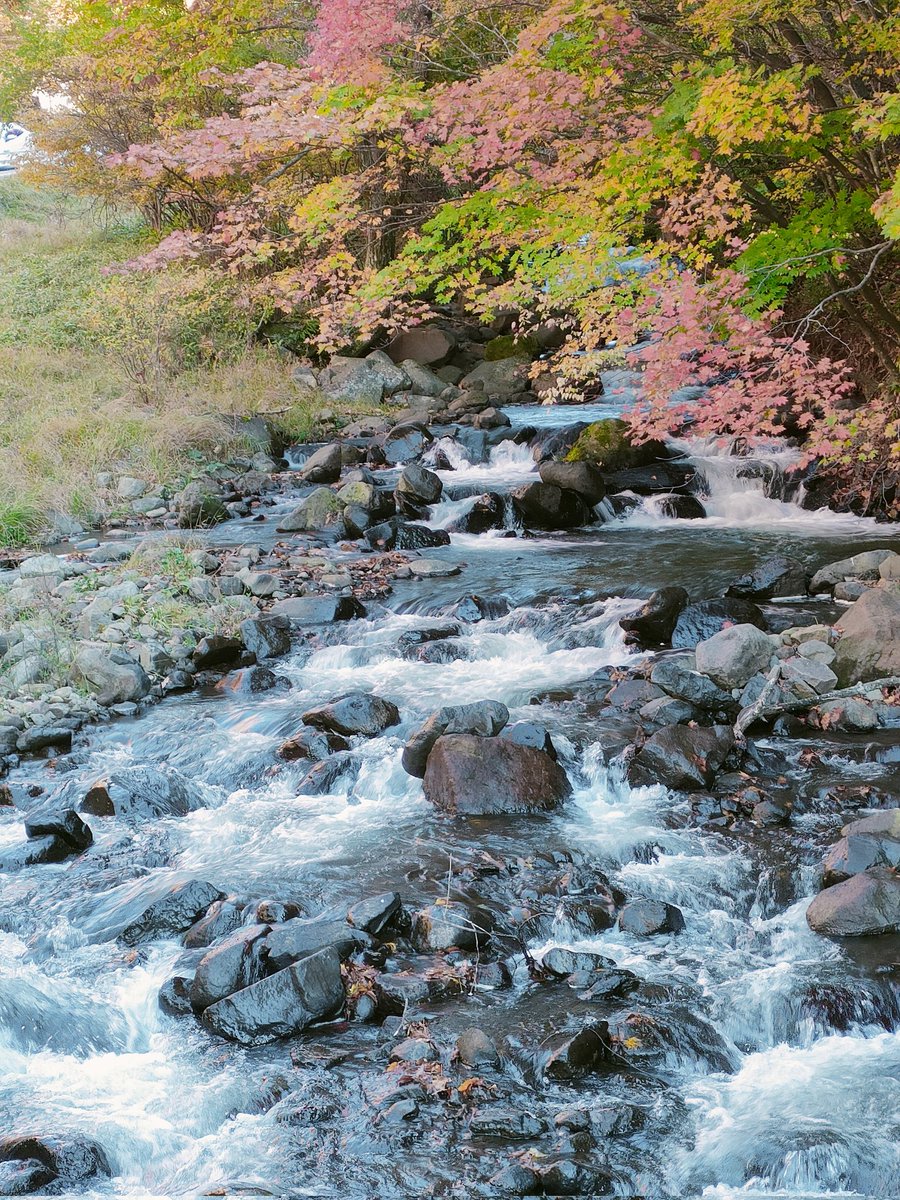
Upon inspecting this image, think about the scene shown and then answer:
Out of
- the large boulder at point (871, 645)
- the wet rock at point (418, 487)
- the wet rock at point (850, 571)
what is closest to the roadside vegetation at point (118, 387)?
the wet rock at point (418, 487)

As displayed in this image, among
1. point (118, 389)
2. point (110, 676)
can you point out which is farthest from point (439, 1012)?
point (118, 389)

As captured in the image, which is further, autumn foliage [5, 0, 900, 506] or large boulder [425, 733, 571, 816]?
autumn foliage [5, 0, 900, 506]

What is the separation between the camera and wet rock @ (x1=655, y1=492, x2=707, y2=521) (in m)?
12.5

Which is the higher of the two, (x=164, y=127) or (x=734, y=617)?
(x=164, y=127)

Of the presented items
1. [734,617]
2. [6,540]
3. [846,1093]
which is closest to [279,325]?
[6,540]

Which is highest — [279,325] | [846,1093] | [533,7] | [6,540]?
[533,7]

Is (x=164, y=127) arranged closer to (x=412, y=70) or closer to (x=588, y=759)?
(x=412, y=70)

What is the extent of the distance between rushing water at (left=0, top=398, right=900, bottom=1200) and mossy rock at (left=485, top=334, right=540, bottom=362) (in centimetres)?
1178

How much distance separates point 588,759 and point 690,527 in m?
6.09

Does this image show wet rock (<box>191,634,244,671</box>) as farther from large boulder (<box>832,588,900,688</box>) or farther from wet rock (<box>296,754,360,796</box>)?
large boulder (<box>832,588,900,688</box>)

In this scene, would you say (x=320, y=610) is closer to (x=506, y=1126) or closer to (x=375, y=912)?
(x=375, y=912)

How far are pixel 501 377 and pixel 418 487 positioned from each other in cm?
677

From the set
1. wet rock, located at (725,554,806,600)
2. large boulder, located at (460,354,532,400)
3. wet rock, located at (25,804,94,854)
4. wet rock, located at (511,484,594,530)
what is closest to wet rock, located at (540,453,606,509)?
wet rock, located at (511,484,594,530)

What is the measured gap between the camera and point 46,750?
7191mm
